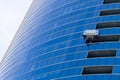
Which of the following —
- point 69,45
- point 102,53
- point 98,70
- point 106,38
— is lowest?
point 98,70

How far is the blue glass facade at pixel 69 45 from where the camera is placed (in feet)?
264

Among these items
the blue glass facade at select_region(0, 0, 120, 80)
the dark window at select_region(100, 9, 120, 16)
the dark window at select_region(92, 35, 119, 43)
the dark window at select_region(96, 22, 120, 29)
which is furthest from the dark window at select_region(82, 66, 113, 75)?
the dark window at select_region(100, 9, 120, 16)

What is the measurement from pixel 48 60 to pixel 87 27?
12.8m

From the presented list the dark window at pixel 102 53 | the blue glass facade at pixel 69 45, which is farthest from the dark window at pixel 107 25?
the dark window at pixel 102 53

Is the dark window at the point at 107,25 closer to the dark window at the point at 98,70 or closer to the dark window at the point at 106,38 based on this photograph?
the dark window at the point at 106,38

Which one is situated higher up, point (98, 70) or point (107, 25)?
point (107, 25)

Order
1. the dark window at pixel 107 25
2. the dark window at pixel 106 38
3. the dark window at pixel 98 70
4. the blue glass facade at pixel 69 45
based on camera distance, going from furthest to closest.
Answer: the dark window at pixel 107 25, the dark window at pixel 106 38, the blue glass facade at pixel 69 45, the dark window at pixel 98 70

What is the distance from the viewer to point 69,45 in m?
91.4

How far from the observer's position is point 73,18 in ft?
329

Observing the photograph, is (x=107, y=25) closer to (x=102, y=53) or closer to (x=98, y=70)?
(x=102, y=53)

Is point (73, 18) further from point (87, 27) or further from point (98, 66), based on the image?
point (98, 66)

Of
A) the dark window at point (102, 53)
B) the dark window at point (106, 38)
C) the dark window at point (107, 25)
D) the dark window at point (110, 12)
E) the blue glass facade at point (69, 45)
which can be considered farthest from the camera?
the dark window at point (110, 12)

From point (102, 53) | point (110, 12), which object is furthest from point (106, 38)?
point (110, 12)

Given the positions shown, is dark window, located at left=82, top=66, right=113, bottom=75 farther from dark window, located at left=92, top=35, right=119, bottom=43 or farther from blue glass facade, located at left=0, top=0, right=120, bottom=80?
dark window, located at left=92, top=35, right=119, bottom=43
